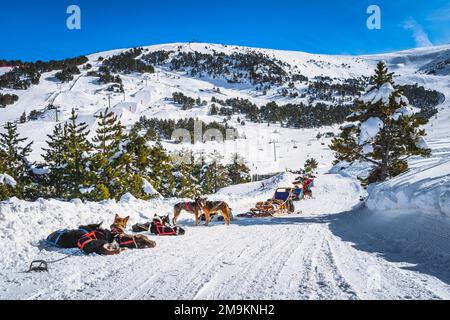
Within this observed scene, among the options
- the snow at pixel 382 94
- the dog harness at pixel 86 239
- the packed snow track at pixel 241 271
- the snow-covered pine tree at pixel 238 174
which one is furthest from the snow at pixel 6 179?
the snow-covered pine tree at pixel 238 174

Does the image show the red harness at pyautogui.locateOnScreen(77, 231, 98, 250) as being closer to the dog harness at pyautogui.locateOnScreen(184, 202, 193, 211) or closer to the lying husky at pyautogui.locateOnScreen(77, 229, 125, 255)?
the lying husky at pyautogui.locateOnScreen(77, 229, 125, 255)

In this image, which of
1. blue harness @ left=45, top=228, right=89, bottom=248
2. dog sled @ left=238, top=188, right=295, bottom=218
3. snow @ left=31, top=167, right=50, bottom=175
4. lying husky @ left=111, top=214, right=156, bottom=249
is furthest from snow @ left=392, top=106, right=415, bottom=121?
snow @ left=31, top=167, right=50, bottom=175

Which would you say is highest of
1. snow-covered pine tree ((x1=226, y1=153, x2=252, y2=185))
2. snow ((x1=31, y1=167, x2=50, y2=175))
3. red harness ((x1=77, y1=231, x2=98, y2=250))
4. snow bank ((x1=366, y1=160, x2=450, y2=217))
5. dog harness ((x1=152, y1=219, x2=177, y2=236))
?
snow ((x1=31, y1=167, x2=50, y2=175))

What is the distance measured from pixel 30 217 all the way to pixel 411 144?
15950mm

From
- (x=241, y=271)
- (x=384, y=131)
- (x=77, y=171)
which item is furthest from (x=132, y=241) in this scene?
(x=77, y=171)

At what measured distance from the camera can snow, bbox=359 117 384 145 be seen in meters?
15.6

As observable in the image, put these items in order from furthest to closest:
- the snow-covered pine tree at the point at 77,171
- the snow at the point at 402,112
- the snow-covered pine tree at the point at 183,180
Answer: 1. the snow-covered pine tree at the point at 183,180
2. the snow-covered pine tree at the point at 77,171
3. the snow at the point at 402,112

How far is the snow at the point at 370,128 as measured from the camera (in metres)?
15.6

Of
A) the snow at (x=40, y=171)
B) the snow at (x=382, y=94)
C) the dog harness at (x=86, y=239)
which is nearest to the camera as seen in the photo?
the dog harness at (x=86, y=239)

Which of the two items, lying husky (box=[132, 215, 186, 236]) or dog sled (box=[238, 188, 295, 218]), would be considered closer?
lying husky (box=[132, 215, 186, 236])

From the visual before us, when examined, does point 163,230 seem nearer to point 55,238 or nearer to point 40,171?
point 55,238

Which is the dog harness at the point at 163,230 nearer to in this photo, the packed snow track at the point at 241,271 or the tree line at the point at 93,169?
the packed snow track at the point at 241,271

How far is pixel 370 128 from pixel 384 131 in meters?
1.09
